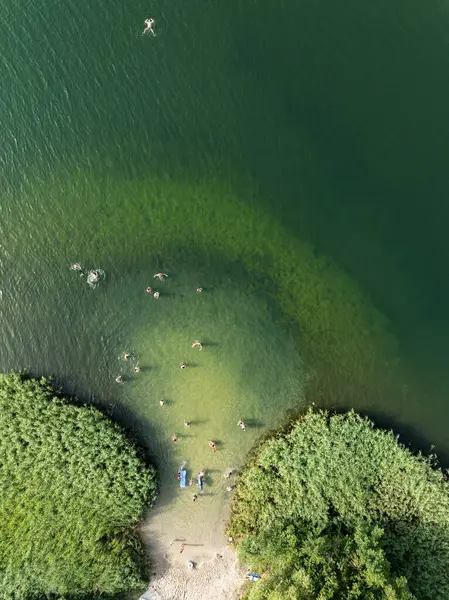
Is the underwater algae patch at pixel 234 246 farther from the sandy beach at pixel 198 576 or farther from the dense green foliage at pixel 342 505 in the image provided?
the sandy beach at pixel 198 576

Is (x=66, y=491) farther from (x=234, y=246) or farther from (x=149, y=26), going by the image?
(x=149, y=26)

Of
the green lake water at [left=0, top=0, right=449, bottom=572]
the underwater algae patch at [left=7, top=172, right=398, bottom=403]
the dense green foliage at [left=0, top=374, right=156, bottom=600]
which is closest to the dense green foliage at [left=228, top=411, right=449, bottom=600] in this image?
the green lake water at [left=0, top=0, right=449, bottom=572]

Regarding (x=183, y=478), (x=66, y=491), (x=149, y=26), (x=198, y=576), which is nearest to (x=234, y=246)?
(x=183, y=478)

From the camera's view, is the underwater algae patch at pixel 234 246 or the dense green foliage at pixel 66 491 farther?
the underwater algae patch at pixel 234 246

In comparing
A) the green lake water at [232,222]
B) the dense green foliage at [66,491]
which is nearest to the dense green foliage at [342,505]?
the green lake water at [232,222]

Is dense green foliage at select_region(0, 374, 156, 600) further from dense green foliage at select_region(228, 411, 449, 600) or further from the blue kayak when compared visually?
dense green foliage at select_region(228, 411, 449, 600)

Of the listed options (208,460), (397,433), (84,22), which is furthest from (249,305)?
(84,22)
